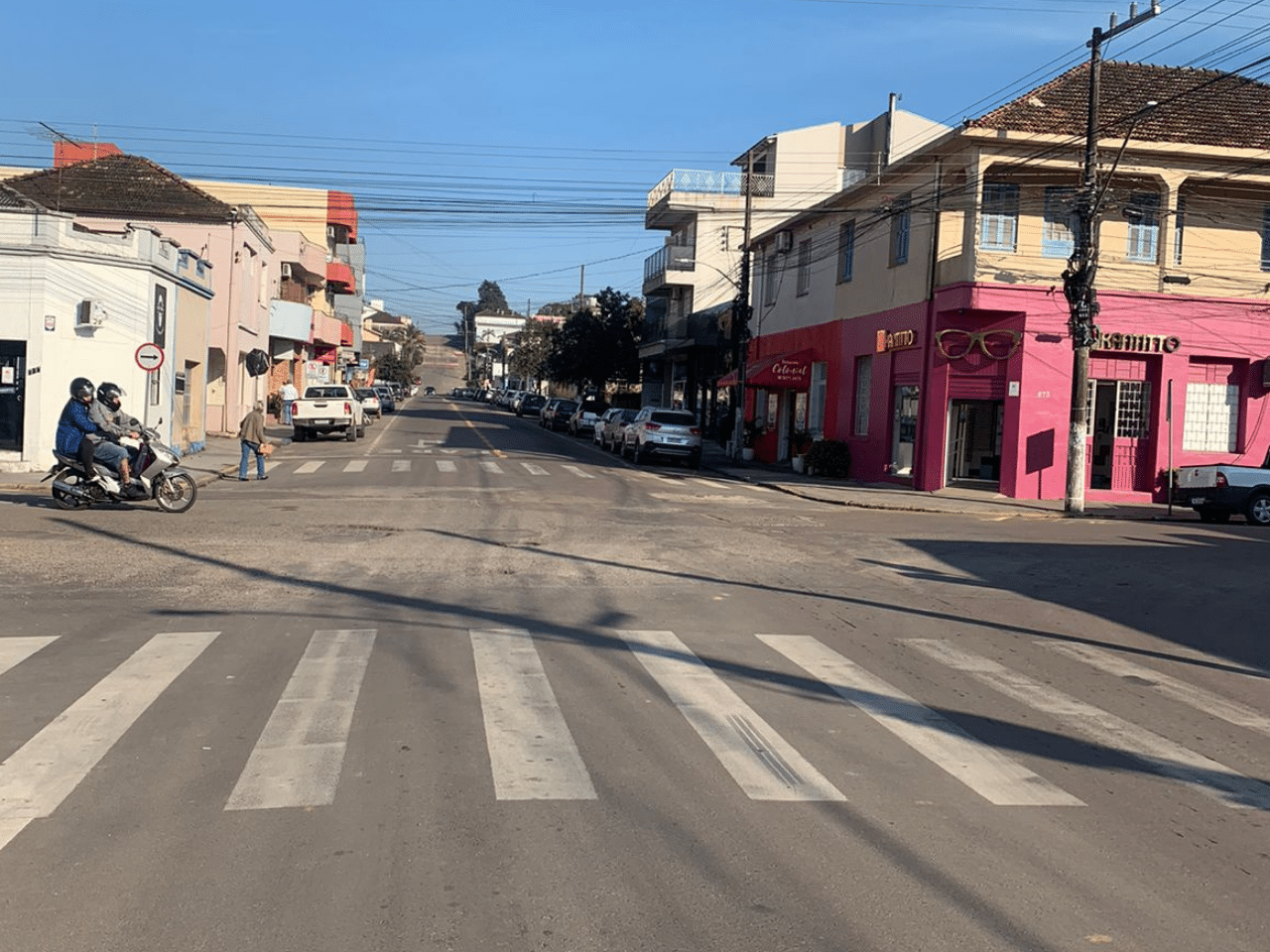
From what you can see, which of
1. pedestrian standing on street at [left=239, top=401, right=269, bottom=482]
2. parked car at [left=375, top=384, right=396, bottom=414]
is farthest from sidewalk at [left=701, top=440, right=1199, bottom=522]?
parked car at [left=375, top=384, right=396, bottom=414]

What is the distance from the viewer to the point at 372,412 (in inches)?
2330

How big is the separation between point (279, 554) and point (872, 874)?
35.7 feet

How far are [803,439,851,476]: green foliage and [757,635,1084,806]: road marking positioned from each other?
24.2 m

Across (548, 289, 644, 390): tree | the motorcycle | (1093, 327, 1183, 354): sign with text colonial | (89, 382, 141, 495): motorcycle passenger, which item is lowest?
the motorcycle

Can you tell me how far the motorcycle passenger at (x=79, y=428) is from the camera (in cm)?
1803

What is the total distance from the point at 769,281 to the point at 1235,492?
23.5m

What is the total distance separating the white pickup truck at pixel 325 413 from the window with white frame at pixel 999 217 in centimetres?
2213

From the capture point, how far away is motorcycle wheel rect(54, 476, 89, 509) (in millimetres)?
18406

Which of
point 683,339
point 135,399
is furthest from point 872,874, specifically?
point 683,339

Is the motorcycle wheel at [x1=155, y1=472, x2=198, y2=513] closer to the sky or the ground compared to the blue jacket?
closer to the ground

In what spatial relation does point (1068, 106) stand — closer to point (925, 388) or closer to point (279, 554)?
point (925, 388)

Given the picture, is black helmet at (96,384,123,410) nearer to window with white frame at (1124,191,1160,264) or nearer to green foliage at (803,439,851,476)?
green foliage at (803,439,851,476)

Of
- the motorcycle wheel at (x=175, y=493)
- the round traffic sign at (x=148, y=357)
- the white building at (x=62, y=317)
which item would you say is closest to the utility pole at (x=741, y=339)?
the white building at (x=62, y=317)

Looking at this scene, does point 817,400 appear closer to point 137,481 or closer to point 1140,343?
point 1140,343
